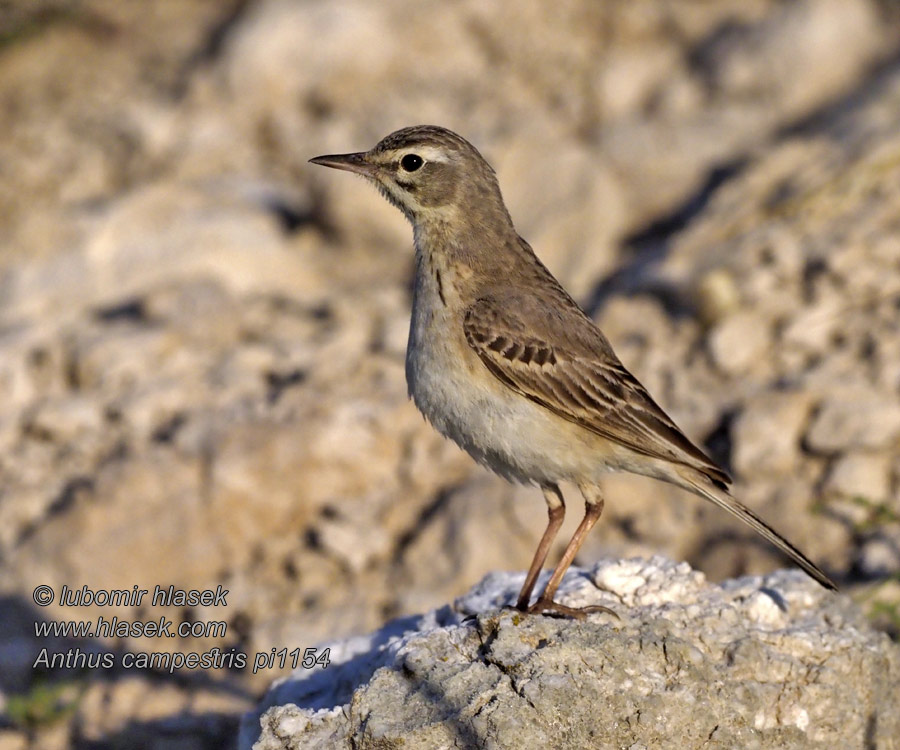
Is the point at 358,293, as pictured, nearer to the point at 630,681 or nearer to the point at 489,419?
the point at 489,419

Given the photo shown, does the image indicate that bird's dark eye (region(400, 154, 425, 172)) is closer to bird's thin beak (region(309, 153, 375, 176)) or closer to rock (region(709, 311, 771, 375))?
bird's thin beak (region(309, 153, 375, 176))

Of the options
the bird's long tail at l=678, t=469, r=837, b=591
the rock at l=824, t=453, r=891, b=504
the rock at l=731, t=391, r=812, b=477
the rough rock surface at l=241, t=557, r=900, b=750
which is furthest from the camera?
the rock at l=731, t=391, r=812, b=477

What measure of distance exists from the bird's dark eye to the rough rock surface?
2.22m

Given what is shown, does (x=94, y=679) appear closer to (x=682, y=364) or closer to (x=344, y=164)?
(x=344, y=164)

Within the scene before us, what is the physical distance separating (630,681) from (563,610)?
0.56 metres

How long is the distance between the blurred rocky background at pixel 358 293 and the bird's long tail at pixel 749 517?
128cm

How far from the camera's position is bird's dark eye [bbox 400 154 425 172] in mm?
6043

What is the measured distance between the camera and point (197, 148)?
38.0 feet

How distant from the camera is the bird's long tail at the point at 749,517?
5.00 meters

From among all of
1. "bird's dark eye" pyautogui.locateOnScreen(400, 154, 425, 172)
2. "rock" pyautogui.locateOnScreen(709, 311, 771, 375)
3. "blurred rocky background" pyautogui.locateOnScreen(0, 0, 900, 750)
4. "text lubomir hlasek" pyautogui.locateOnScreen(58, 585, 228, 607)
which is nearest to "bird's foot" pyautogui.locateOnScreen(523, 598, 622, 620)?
"blurred rocky background" pyautogui.locateOnScreen(0, 0, 900, 750)

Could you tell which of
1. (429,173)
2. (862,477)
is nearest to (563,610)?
(429,173)

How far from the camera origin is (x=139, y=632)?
7211mm

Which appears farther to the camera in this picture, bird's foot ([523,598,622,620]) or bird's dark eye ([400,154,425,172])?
bird's dark eye ([400,154,425,172])

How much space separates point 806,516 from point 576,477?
8.18 ft
